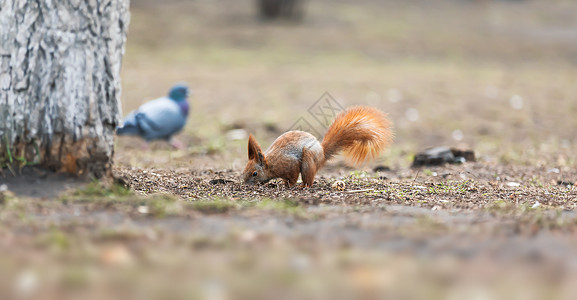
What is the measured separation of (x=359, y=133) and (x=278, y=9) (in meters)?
15.1

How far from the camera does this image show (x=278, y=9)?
19188 mm

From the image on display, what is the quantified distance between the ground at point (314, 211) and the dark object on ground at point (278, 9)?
24.6ft

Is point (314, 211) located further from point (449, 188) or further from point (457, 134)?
point (457, 134)

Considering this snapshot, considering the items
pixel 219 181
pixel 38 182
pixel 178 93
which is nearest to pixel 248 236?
pixel 38 182

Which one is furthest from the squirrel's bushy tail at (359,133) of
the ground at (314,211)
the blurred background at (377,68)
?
the blurred background at (377,68)

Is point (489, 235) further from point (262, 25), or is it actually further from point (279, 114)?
point (262, 25)

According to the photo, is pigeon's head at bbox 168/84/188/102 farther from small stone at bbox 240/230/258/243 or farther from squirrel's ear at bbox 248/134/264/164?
small stone at bbox 240/230/258/243

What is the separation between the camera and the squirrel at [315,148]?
454cm

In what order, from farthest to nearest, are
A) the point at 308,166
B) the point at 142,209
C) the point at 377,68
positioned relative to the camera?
the point at 377,68
the point at 308,166
the point at 142,209

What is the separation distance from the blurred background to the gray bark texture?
2445 mm

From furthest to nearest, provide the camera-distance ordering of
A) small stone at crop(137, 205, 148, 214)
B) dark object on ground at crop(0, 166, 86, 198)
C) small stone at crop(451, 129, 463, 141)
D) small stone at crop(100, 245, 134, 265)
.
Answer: small stone at crop(451, 129, 463, 141), dark object on ground at crop(0, 166, 86, 198), small stone at crop(137, 205, 148, 214), small stone at crop(100, 245, 134, 265)

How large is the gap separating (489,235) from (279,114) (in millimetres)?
6309

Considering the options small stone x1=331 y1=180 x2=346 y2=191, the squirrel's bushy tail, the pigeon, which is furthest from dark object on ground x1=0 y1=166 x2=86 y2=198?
the pigeon

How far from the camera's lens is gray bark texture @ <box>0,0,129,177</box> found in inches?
137
